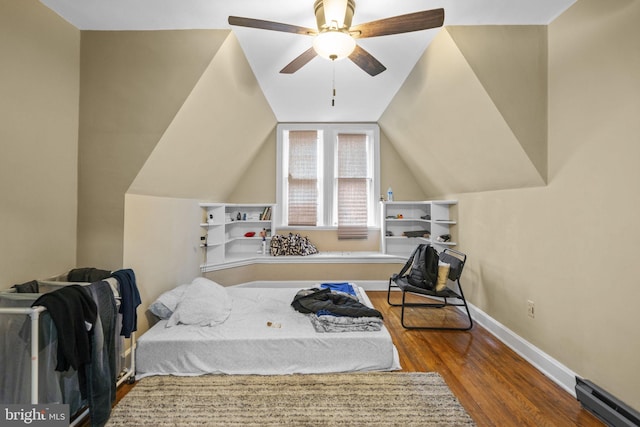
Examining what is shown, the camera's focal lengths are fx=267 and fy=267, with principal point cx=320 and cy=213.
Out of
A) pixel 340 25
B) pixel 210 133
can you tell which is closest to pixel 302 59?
pixel 340 25

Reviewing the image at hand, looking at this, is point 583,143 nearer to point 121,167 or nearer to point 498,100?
point 498,100

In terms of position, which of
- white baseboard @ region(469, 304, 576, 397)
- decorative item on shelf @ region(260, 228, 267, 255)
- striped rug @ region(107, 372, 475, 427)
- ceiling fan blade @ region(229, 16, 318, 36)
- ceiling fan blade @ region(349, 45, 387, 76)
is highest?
ceiling fan blade @ region(349, 45, 387, 76)

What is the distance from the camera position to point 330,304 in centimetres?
253

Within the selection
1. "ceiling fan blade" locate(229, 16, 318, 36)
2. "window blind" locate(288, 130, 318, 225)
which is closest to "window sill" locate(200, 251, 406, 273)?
"window blind" locate(288, 130, 318, 225)

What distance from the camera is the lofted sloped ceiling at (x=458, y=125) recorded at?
225 cm

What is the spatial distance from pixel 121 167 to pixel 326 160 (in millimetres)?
3176

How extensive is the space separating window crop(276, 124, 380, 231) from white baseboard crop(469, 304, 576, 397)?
228 cm

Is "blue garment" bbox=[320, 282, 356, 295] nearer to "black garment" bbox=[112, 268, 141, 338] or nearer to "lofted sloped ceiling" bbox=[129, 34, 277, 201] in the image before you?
"black garment" bbox=[112, 268, 141, 338]

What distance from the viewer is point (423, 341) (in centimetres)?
273

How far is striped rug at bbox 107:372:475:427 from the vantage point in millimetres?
1691

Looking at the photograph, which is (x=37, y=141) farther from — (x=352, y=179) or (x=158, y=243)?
(x=352, y=179)

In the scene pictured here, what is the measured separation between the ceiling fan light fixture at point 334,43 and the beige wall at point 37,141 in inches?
72.9

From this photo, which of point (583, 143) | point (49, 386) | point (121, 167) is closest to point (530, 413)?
point (583, 143)

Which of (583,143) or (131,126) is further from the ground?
(131,126)
